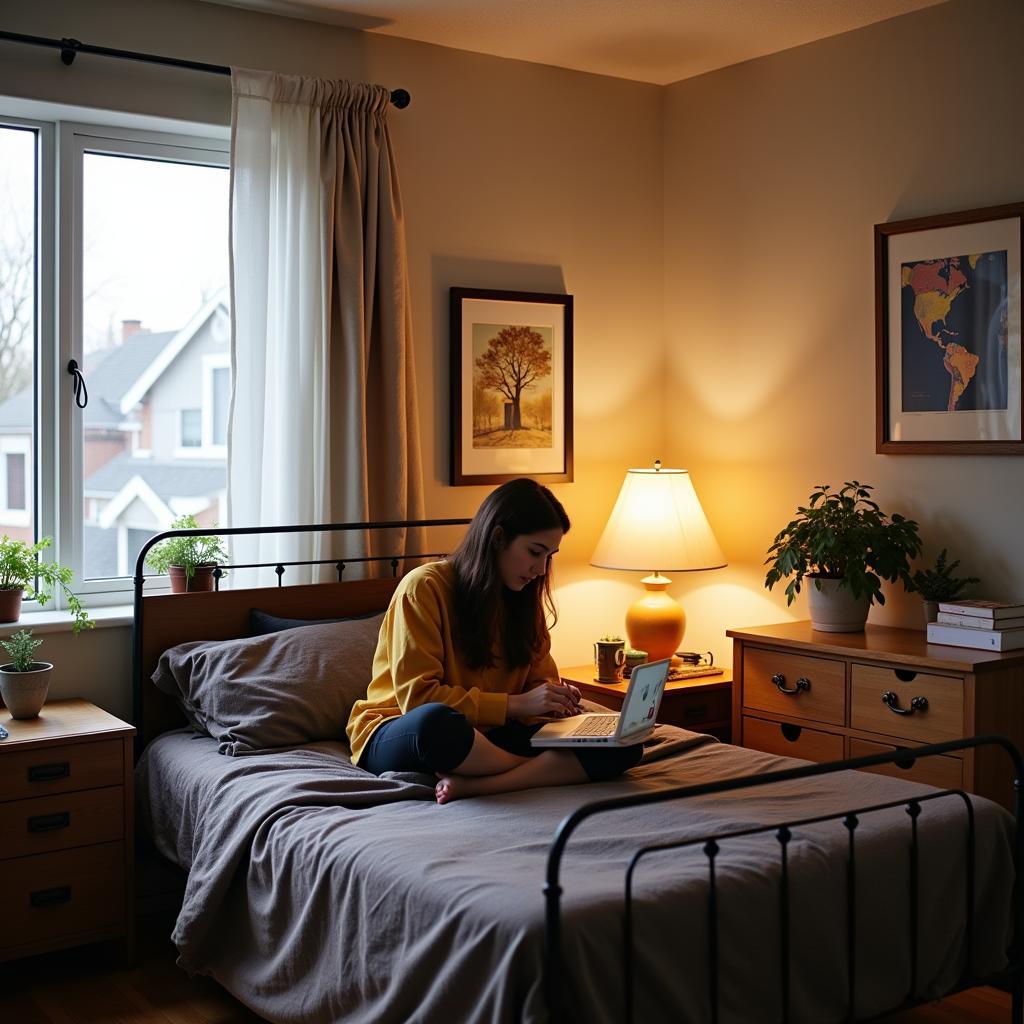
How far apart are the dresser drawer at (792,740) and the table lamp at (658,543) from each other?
0.44 metres

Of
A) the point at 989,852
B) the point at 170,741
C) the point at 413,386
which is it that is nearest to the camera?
the point at 989,852

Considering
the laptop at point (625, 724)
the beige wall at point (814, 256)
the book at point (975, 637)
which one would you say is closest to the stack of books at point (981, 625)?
the book at point (975, 637)

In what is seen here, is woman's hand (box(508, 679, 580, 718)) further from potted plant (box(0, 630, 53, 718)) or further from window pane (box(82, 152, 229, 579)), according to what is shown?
window pane (box(82, 152, 229, 579))

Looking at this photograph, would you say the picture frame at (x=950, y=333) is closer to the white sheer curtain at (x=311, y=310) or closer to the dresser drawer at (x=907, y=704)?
the dresser drawer at (x=907, y=704)

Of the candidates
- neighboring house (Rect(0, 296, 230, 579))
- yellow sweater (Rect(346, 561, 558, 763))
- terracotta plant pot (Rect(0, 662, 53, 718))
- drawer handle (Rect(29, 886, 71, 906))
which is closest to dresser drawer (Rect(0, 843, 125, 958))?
drawer handle (Rect(29, 886, 71, 906))

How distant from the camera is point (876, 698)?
133 inches

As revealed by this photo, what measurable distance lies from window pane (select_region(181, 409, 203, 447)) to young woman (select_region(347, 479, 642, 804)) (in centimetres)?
116

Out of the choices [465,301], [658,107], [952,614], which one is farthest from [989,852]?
[658,107]

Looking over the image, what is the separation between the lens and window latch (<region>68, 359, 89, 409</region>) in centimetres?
353

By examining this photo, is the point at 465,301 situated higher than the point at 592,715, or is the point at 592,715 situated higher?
the point at 465,301

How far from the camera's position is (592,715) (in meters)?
2.89

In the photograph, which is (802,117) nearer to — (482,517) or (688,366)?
(688,366)

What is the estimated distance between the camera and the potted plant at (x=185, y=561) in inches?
139

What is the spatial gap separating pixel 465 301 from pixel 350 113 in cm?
69
